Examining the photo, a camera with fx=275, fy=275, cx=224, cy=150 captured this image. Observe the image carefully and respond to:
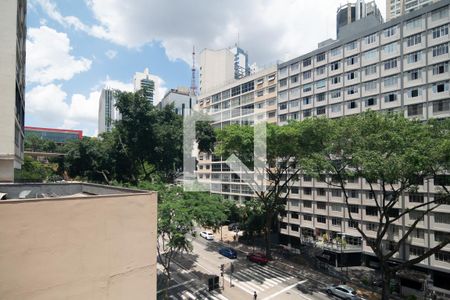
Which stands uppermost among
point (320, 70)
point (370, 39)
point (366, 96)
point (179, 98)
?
point (179, 98)

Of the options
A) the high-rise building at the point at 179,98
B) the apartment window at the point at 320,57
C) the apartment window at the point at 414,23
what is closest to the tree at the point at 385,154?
the apartment window at the point at 414,23

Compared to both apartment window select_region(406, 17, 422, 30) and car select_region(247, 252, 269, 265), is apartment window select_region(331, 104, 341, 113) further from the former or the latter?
car select_region(247, 252, 269, 265)

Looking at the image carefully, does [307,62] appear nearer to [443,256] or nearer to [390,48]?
[390,48]

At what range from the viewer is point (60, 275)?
6.74 m

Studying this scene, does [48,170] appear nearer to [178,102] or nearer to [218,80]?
[218,80]

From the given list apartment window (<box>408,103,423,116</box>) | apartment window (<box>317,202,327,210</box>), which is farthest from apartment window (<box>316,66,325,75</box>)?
apartment window (<box>317,202,327,210</box>)

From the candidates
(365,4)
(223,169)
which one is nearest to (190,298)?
(223,169)

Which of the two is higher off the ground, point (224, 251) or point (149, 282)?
point (149, 282)

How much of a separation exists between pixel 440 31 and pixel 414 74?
4.43 m

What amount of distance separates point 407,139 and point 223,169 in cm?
3571

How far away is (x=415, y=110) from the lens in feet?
95.7

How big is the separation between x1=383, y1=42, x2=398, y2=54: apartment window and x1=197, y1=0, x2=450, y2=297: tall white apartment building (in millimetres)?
105

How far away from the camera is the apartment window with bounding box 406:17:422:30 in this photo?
95.5 ft

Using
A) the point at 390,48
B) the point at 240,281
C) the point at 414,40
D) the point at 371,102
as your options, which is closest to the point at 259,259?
the point at 240,281
